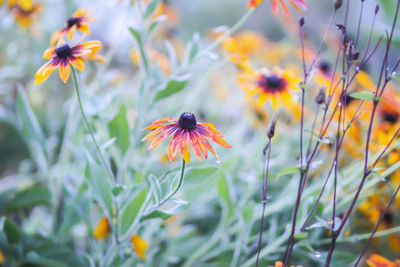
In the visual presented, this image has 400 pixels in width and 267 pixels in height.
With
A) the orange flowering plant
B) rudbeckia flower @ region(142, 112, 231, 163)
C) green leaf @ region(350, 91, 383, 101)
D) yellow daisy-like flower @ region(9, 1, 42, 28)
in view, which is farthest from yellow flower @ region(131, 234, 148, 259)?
yellow daisy-like flower @ region(9, 1, 42, 28)

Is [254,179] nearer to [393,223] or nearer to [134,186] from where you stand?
[134,186]

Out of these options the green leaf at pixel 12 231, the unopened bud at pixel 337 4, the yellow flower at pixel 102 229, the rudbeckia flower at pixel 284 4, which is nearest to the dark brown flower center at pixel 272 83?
the rudbeckia flower at pixel 284 4

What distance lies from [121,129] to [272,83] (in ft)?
0.98

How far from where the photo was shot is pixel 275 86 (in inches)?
27.2

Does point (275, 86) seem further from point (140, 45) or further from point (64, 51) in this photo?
point (64, 51)

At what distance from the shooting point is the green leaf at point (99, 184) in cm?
56

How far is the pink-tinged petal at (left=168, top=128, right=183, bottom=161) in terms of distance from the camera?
379mm

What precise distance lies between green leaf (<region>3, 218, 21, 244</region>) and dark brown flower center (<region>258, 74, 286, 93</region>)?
51 cm

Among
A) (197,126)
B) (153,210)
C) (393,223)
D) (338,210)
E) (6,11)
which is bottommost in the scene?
(393,223)

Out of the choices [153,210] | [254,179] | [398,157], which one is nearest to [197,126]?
[153,210]

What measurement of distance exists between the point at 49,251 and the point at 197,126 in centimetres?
38

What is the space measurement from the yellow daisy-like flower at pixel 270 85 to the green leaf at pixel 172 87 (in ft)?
0.44

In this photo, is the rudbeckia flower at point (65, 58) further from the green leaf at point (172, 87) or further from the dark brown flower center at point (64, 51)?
the green leaf at point (172, 87)

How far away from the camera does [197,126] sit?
0.44 meters
